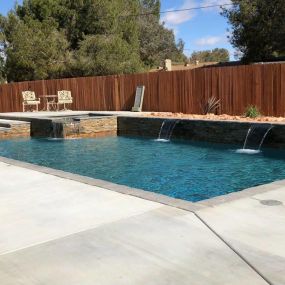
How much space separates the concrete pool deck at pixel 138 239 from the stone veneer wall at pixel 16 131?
11.0m

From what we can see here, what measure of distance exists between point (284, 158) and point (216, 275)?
7.53 metres

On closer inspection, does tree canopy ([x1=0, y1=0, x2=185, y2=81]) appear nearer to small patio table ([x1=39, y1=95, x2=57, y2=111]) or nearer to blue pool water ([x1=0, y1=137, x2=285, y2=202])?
small patio table ([x1=39, y1=95, x2=57, y2=111])

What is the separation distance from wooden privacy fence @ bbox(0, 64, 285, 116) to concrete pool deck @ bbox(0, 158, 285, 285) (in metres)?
9.22

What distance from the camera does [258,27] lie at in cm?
2439

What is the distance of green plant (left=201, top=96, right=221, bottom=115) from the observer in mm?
16000

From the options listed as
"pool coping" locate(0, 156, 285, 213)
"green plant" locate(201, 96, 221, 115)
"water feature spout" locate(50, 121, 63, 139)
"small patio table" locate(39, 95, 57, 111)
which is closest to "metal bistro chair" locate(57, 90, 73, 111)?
"small patio table" locate(39, 95, 57, 111)

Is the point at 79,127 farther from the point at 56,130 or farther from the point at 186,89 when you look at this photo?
the point at 186,89

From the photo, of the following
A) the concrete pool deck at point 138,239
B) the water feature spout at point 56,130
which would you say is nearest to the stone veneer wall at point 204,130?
the water feature spout at point 56,130

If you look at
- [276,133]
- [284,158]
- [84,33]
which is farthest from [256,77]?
[84,33]

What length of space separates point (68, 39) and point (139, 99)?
13620mm

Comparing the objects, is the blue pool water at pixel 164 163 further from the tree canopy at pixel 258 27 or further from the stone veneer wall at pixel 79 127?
the tree canopy at pixel 258 27

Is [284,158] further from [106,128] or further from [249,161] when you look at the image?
[106,128]

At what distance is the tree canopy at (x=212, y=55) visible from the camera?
87875mm

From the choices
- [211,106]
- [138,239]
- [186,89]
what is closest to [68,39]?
[186,89]
